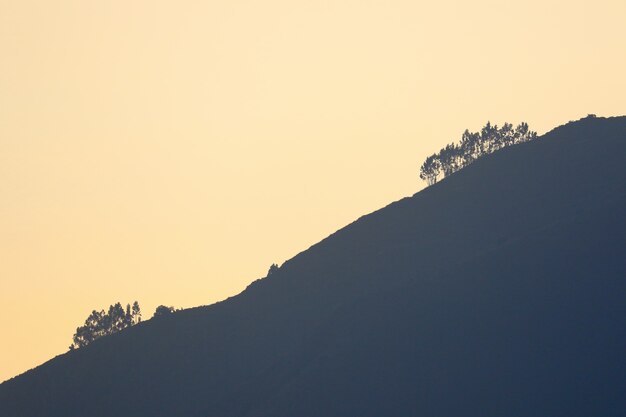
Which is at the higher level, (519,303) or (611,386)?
(519,303)

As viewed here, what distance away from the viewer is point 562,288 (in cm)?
19700

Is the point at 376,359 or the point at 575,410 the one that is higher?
the point at 376,359

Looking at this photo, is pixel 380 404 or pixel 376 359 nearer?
pixel 380 404

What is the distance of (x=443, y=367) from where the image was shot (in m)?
186

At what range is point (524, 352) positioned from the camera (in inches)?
7190

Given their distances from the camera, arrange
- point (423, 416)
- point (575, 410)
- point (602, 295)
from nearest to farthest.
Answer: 1. point (575, 410)
2. point (423, 416)
3. point (602, 295)

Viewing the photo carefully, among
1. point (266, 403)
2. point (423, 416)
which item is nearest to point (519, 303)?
point (423, 416)

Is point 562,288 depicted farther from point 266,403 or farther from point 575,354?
point 266,403

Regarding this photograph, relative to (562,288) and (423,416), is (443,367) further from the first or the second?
(562,288)

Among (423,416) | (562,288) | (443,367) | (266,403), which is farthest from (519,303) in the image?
(266,403)

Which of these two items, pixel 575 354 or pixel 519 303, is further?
pixel 519 303

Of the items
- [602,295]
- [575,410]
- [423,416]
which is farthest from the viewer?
[602,295]

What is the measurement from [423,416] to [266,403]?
99.9ft

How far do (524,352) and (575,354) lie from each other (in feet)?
27.6
